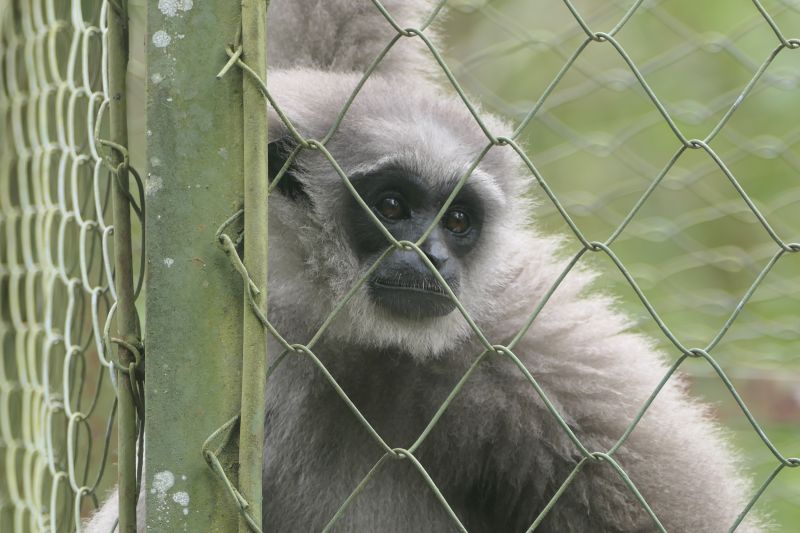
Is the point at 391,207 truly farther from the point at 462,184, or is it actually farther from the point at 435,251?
the point at 462,184

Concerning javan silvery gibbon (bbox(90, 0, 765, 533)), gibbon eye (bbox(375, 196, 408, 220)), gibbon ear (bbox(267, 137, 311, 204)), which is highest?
gibbon ear (bbox(267, 137, 311, 204))

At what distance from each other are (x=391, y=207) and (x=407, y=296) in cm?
25

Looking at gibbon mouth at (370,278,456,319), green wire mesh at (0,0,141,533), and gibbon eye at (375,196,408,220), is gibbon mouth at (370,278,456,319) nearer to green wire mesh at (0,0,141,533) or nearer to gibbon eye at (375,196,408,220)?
gibbon eye at (375,196,408,220)

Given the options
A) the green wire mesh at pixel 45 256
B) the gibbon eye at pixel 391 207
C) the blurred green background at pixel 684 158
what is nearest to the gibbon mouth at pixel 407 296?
the gibbon eye at pixel 391 207

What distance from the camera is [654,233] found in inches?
195

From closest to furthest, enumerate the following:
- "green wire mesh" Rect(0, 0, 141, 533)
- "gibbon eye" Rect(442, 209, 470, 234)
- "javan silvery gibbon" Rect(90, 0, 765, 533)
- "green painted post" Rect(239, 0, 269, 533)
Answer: "green painted post" Rect(239, 0, 269, 533) → "green wire mesh" Rect(0, 0, 141, 533) → "javan silvery gibbon" Rect(90, 0, 765, 533) → "gibbon eye" Rect(442, 209, 470, 234)

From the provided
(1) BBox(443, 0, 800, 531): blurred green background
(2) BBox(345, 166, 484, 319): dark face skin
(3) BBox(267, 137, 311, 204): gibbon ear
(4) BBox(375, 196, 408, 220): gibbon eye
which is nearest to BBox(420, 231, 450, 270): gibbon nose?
(2) BBox(345, 166, 484, 319): dark face skin

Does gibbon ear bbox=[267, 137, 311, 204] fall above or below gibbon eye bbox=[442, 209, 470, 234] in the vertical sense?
above

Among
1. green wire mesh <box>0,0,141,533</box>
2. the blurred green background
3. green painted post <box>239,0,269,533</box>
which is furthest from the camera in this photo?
the blurred green background

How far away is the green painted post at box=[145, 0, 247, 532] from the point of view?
1.51m

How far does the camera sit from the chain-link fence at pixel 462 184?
60.3 inches

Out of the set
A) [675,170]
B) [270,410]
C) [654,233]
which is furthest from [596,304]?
[675,170]

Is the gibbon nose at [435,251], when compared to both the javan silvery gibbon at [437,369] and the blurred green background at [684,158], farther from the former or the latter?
the blurred green background at [684,158]

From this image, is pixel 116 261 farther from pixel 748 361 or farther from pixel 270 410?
pixel 748 361
